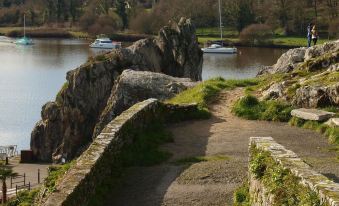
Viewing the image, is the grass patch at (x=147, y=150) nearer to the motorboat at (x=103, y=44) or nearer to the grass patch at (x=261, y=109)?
the grass patch at (x=261, y=109)

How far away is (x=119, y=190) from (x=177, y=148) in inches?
158

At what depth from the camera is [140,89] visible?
93.6ft

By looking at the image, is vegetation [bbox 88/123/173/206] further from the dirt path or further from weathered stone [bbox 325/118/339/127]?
weathered stone [bbox 325/118/339/127]

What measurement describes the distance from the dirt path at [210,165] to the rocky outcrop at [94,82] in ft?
75.3

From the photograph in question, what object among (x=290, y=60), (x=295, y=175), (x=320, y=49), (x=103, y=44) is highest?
(x=320, y=49)

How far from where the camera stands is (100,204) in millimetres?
13023

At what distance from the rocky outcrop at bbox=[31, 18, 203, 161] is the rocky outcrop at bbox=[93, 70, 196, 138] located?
516 inches

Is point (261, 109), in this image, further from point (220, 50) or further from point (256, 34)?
point (256, 34)

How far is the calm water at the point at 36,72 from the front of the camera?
60.7 metres

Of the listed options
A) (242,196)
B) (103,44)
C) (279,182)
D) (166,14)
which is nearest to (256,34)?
(166,14)

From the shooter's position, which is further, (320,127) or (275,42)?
(275,42)

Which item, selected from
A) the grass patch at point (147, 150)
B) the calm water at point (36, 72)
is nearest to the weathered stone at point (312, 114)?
the grass patch at point (147, 150)

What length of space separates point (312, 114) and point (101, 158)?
29.4 feet

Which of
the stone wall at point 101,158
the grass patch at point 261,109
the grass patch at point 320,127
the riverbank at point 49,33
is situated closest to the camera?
the stone wall at point 101,158
